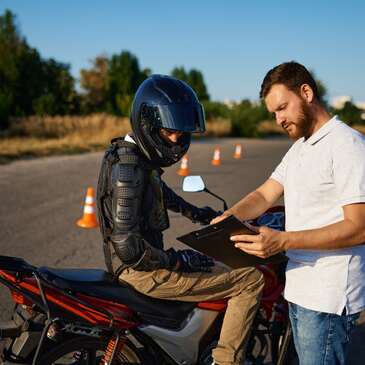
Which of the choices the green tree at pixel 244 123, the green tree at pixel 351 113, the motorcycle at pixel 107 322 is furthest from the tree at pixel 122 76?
the motorcycle at pixel 107 322

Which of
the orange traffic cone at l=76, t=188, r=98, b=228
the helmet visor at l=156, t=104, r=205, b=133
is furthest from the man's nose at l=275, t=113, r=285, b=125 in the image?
the orange traffic cone at l=76, t=188, r=98, b=228

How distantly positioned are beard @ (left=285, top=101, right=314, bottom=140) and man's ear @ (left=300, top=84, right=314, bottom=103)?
0.03 m

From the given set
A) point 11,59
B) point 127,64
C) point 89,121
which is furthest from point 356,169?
point 127,64

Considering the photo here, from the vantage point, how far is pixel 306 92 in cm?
223

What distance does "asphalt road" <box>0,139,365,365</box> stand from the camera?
241 inches

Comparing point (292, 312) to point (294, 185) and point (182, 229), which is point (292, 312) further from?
point (182, 229)

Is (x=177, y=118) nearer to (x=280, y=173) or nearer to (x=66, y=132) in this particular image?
(x=280, y=173)

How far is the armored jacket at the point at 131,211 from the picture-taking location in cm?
246

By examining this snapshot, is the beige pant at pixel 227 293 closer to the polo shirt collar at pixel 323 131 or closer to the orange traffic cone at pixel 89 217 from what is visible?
the polo shirt collar at pixel 323 131

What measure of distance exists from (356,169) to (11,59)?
30.8m

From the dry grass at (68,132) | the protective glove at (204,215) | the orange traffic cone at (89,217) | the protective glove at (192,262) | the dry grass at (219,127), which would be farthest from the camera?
the dry grass at (219,127)

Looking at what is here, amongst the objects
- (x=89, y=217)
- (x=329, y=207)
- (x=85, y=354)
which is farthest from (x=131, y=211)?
(x=89, y=217)

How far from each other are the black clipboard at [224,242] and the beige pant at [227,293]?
0.47 ft

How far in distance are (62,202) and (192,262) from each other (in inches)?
279
